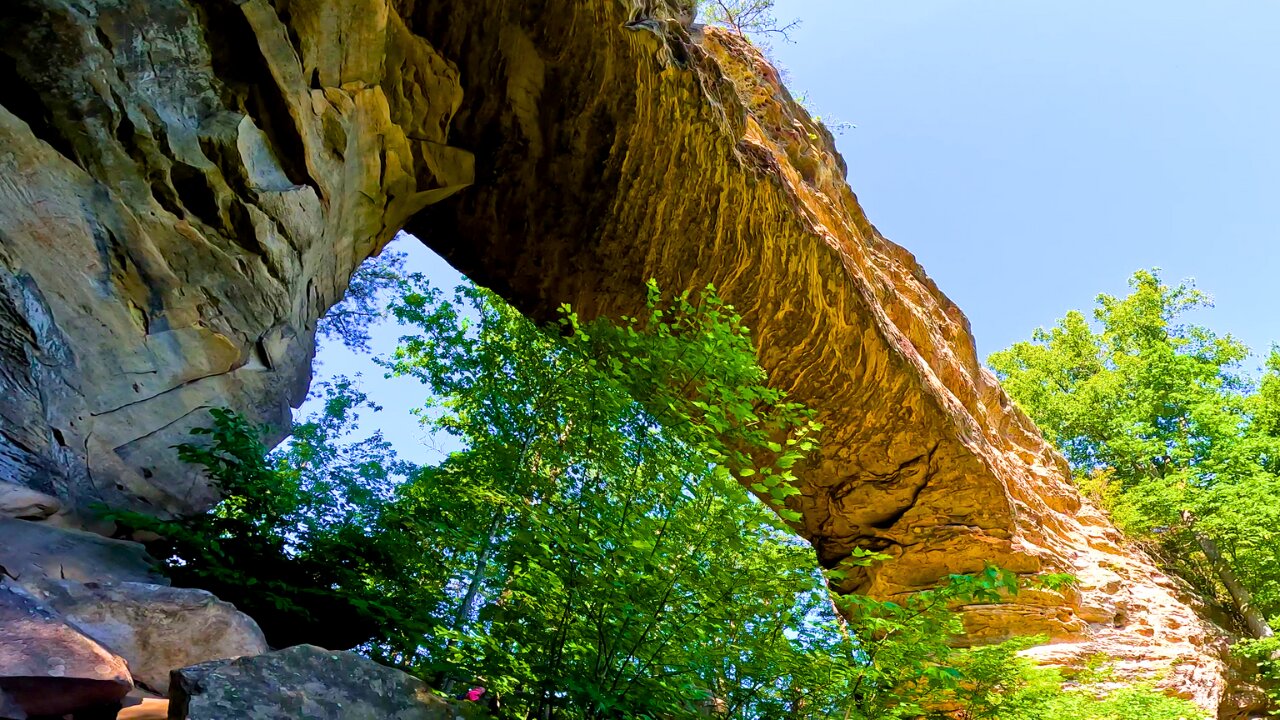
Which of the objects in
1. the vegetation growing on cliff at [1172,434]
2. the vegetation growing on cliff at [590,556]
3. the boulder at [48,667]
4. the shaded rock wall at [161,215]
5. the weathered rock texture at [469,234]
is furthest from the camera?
the vegetation growing on cliff at [1172,434]

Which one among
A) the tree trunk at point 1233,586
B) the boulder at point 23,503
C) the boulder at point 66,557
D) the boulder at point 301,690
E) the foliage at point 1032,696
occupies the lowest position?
the boulder at point 301,690

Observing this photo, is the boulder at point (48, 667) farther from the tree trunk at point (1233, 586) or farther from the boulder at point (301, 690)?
the tree trunk at point (1233, 586)

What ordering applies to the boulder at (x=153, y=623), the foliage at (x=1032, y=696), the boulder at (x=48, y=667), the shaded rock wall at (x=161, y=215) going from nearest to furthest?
the boulder at (x=48, y=667), the boulder at (x=153, y=623), the shaded rock wall at (x=161, y=215), the foliage at (x=1032, y=696)

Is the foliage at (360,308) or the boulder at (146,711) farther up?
the foliage at (360,308)

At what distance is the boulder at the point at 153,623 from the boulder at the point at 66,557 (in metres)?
0.14

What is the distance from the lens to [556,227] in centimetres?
794

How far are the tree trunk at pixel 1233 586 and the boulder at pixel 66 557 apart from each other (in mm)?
14893

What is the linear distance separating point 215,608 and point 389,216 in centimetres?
473

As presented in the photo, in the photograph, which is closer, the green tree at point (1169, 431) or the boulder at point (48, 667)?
the boulder at point (48, 667)

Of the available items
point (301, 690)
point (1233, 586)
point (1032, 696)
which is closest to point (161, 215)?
point (301, 690)

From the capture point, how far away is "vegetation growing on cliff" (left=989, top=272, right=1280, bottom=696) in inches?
454

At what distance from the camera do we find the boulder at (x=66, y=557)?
2.94m

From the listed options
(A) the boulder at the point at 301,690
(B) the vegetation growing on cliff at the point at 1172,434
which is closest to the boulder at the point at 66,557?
(A) the boulder at the point at 301,690

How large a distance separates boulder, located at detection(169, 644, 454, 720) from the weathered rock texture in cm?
182
